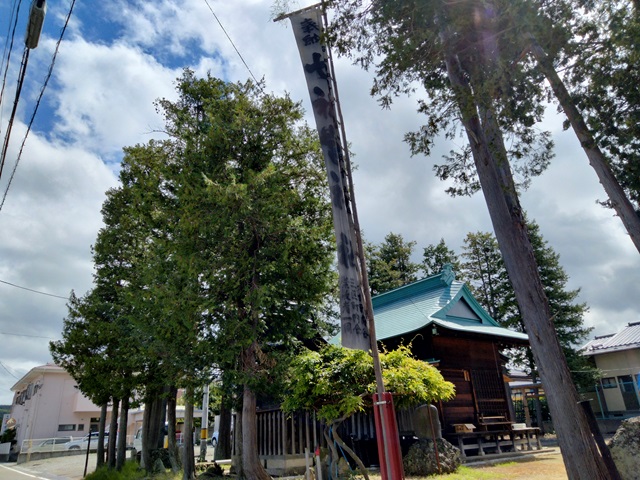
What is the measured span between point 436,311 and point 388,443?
9478mm

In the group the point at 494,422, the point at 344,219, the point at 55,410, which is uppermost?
the point at 344,219

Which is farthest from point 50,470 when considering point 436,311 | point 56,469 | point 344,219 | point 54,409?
point 344,219

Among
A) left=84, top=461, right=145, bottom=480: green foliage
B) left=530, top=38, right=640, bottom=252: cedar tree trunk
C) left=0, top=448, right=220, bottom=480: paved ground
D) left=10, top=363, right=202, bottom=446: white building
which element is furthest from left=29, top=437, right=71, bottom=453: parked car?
left=530, top=38, right=640, bottom=252: cedar tree trunk

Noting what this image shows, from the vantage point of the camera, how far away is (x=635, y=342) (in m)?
25.7

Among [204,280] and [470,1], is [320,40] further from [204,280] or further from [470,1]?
[204,280]

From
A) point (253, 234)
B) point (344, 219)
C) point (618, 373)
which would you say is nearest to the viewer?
point (344, 219)

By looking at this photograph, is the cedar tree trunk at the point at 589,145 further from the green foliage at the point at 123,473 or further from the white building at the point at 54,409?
the white building at the point at 54,409

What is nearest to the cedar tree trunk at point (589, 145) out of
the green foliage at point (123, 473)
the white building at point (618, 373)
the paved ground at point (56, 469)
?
the green foliage at point (123, 473)

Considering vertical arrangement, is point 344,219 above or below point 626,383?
above

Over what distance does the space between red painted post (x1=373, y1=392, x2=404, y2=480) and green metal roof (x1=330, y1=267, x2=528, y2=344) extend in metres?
8.12

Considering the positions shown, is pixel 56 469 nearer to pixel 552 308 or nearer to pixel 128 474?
pixel 128 474

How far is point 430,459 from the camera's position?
1071 cm

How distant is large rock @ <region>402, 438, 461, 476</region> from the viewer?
10.6 meters

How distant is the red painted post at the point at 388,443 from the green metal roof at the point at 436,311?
26.6 feet
